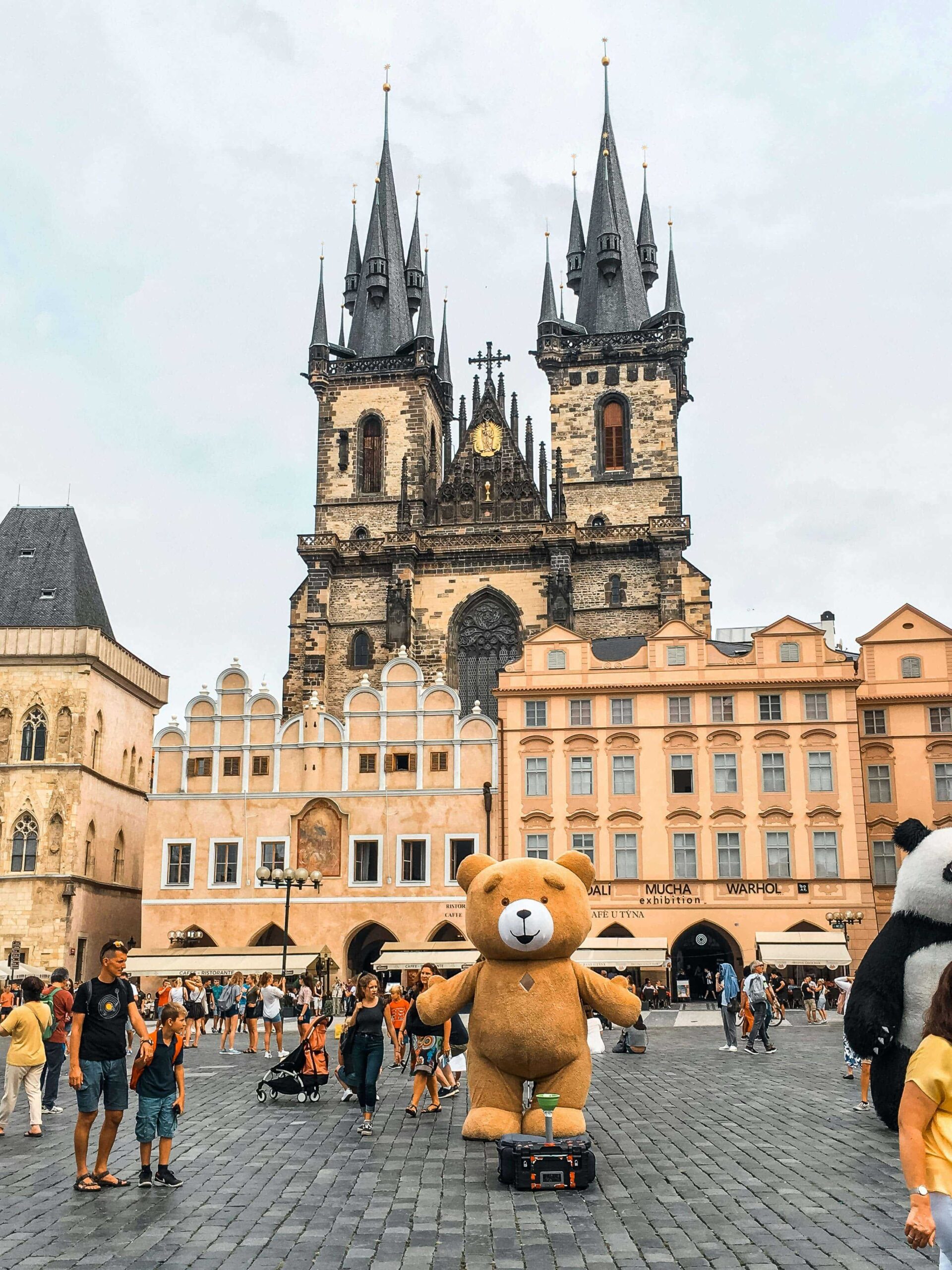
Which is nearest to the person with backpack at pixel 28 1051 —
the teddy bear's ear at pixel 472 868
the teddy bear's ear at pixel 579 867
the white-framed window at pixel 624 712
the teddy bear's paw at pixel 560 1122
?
the teddy bear's ear at pixel 472 868

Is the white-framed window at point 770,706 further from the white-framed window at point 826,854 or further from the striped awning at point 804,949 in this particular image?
the striped awning at point 804,949

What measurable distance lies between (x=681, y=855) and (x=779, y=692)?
552 centimetres

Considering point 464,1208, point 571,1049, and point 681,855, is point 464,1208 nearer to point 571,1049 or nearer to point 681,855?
point 571,1049

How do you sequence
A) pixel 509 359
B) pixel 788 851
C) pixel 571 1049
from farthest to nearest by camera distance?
1. pixel 509 359
2. pixel 788 851
3. pixel 571 1049

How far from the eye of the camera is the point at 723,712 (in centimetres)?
3875

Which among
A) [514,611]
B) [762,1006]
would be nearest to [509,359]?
[514,611]

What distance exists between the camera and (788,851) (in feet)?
123

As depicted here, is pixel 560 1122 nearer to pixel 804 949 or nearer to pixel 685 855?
pixel 804 949

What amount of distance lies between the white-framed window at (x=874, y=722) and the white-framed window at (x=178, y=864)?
790 inches

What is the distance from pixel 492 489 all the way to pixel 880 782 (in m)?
20.4

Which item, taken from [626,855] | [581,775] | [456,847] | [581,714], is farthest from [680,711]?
[456,847]

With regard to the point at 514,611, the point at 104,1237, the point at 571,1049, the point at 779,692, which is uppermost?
the point at 514,611

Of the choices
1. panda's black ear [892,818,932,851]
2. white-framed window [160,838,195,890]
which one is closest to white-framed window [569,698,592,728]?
white-framed window [160,838,195,890]

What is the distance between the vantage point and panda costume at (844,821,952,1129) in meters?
10.0
